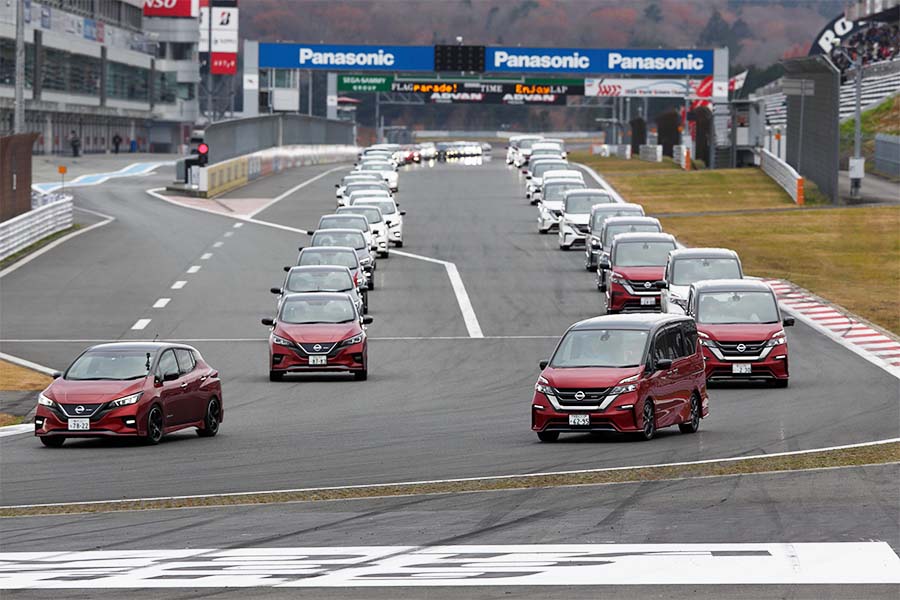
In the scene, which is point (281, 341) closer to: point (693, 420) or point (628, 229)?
point (693, 420)

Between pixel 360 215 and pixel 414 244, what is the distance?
728 centimetres

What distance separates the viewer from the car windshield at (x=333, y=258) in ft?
123

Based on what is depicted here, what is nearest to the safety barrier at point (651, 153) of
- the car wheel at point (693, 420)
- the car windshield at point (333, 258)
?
the car windshield at point (333, 258)

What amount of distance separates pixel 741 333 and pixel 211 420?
31.3 feet

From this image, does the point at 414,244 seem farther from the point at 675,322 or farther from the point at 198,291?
the point at 675,322

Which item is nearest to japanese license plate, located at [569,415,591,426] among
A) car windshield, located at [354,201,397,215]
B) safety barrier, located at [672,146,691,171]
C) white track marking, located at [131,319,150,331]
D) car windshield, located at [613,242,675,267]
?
car windshield, located at [613,242,675,267]

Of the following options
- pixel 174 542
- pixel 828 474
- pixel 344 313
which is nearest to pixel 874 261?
pixel 344 313

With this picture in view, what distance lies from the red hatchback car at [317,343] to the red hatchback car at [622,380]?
7.23 metres

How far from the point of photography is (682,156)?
305 ft

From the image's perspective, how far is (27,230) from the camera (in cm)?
4972

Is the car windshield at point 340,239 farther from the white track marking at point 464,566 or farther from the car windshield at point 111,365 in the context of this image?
the white track marking at point 464,566

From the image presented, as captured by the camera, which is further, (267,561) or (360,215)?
(360,215)

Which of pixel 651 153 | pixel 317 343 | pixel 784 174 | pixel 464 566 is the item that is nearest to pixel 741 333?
pixel 317 343

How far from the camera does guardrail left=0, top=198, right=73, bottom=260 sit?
47188mm
